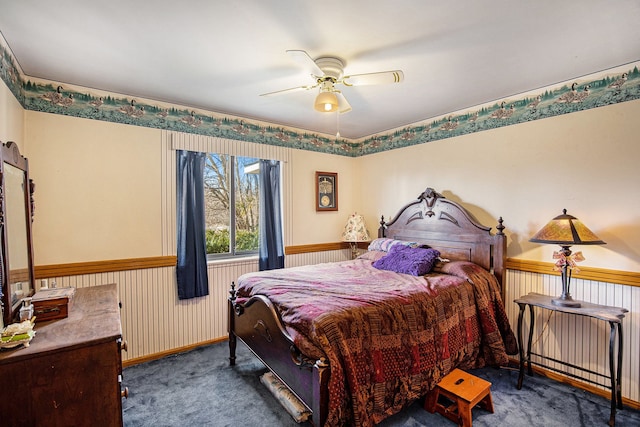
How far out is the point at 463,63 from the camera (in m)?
2.40

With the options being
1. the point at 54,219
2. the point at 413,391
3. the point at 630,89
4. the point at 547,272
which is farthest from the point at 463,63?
the point at 54,219

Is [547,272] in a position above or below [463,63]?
below

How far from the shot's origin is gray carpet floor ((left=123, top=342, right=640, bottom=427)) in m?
2.19

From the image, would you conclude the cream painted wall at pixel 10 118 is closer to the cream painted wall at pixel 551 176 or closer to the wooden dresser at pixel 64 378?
the wooden dresser at pixel 64 378

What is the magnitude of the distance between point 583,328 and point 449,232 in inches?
54.2

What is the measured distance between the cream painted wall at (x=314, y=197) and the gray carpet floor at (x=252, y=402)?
76.1 inches

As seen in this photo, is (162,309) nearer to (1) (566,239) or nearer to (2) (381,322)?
(2) (381,322)

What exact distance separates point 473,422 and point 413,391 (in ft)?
1.58

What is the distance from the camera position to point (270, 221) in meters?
3.92

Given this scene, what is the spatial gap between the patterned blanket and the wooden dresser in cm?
99

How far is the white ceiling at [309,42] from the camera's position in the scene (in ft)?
5.72

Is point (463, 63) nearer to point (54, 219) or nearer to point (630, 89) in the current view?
point (630, 89)

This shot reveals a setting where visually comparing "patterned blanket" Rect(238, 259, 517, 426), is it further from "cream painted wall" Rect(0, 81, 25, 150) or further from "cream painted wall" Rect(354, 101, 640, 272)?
"cream painted wall" Rect(0, 81, 25, 150)

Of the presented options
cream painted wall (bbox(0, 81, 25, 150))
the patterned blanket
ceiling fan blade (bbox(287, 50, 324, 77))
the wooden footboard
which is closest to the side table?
the patterned blanket
